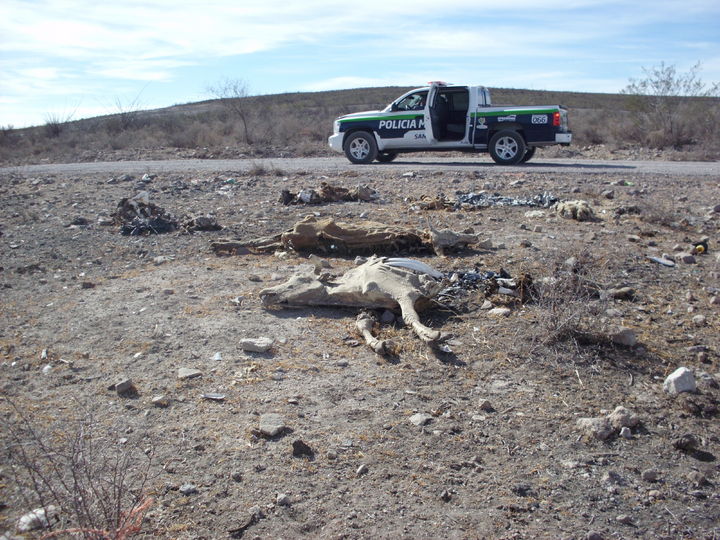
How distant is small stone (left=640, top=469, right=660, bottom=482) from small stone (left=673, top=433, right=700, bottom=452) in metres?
0.30

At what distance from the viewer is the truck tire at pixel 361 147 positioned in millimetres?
14523

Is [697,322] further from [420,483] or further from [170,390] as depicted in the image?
[170,390]

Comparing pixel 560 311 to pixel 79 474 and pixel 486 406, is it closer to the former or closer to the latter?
pixel 486 406

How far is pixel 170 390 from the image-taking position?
394 cm

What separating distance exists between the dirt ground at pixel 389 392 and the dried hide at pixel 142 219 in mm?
1025

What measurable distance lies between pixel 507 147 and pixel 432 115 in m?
1.80

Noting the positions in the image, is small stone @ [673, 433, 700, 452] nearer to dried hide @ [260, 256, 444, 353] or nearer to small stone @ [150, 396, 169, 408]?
dried hide @ [260, 256, 444, 353]

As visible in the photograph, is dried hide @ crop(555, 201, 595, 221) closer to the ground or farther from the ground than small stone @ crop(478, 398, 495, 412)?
farther from the ground

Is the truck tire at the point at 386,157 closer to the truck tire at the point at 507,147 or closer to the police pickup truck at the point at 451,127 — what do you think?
the police pickup truck at the point at 451,127

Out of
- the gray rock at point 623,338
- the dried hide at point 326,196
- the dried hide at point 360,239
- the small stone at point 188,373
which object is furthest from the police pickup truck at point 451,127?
the small stone at point 188,373

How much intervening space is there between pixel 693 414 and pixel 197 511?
2.77 m

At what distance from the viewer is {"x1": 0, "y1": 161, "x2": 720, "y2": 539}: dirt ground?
2.86 m

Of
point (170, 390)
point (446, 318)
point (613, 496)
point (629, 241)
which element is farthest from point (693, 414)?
point (629, 241)

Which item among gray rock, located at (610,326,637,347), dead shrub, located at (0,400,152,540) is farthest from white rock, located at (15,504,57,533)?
gray rock, located at (610,326,637,347)
